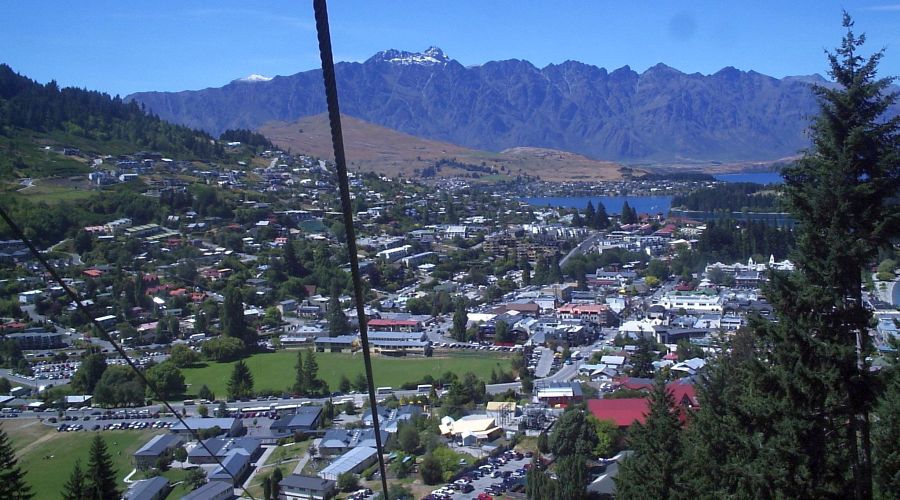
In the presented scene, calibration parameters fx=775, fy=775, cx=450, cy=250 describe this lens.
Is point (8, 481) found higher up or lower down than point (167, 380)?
higher up

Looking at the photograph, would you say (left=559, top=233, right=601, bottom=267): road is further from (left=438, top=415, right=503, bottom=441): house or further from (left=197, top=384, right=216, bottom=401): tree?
(left=438, top=415, right=503, bottom=441): house

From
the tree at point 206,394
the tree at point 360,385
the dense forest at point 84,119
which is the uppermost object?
the dense forest at point 84,119

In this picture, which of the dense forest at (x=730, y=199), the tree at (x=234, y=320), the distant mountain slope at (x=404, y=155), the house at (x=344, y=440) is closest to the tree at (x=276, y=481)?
the house at (x=344, y=440)

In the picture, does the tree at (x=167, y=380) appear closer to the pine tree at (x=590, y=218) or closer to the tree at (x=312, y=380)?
the tree at (x=312, y=380)

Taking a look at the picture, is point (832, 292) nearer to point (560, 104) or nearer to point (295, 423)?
point (295, 423)

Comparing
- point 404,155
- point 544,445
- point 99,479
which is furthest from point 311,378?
point 404,155

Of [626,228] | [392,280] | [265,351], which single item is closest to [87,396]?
[265,351]
